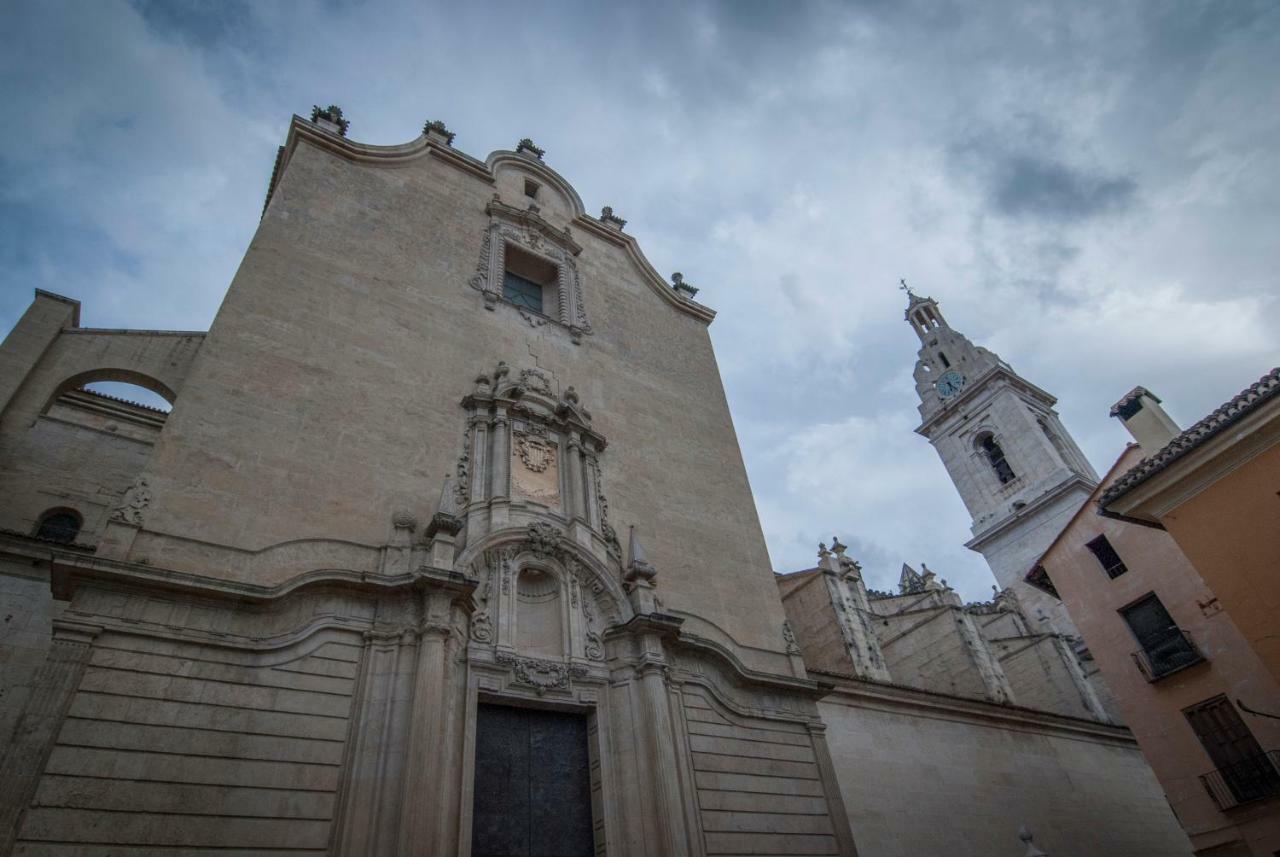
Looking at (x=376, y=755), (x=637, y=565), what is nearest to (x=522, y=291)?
(x=637, y=565)

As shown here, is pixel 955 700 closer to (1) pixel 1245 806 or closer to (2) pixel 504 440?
(1) pixel 1245 806

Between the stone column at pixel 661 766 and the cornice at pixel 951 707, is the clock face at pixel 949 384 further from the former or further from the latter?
the stone column at pixel 661 766

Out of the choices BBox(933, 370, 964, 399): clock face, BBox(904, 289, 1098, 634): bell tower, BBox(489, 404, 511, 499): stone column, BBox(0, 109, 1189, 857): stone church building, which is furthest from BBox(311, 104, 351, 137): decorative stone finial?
BBox(933, 370, 964, 399): clock face

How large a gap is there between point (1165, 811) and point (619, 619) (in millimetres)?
19082

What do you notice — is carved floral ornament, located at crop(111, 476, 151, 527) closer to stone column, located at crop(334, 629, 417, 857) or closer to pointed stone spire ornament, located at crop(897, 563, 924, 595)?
stone column, located at crop(334, 629, 417, 857)

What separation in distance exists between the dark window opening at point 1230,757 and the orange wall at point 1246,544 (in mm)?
7079

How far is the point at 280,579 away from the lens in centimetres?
987

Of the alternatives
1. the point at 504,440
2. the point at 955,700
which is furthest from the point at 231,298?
the point at 955,700

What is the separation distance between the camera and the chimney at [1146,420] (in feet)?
55.0

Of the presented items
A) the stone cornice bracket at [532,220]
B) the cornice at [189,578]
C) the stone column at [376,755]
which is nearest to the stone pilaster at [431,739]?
the stone column at [376,755]

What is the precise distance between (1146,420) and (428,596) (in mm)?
16499

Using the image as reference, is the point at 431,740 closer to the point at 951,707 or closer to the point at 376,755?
the point at 376,755

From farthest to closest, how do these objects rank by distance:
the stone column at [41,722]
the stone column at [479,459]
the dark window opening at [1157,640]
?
the dark window opening at [1157,640] → the stone column at [479,459] → the stone column at [41,722]

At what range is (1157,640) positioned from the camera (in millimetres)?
18281
